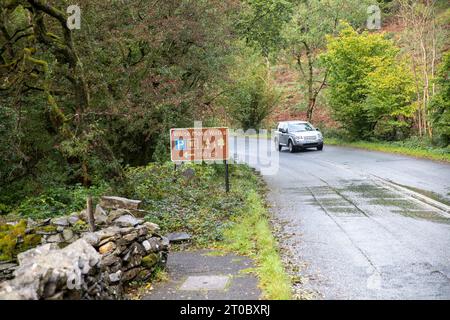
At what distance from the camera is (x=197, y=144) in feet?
46.9

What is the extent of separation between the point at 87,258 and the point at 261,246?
13.4 feet

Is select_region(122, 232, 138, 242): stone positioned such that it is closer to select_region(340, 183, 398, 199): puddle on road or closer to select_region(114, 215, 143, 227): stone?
select_region(114, 215, 143, 227): stone

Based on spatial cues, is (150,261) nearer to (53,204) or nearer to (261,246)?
(261,246)

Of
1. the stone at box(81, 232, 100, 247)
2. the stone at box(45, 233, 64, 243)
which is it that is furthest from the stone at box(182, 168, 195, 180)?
the stone at box(81, 232, 100, 247)

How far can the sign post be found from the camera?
14.3 meters

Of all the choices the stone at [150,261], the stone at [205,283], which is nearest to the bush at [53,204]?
the stone at [150,261]

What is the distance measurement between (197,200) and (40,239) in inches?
227

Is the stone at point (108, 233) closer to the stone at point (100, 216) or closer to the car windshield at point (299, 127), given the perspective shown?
the stone at point (100, 216)

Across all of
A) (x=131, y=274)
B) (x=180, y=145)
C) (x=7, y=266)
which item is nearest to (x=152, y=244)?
(x=131, y=274)

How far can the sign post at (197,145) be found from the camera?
46.8ft

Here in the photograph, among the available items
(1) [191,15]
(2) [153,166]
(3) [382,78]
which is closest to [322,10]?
(3) [382,78]

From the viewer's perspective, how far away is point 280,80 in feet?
193

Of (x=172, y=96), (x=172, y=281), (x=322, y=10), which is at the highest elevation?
(x=322, y=10)
